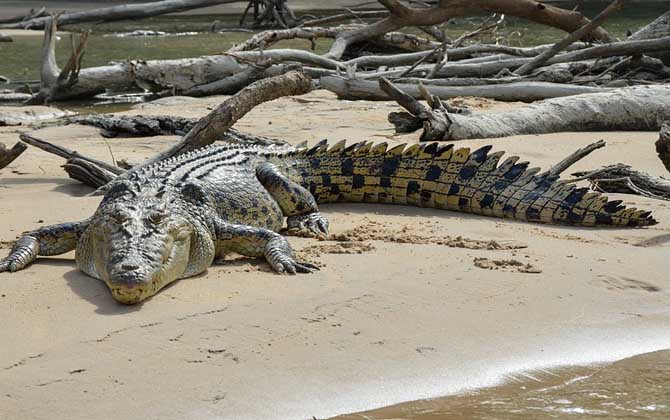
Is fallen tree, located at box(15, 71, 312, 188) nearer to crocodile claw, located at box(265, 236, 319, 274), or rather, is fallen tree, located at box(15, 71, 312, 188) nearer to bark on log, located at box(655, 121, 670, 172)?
crocodile claw, located at box(265, 236, 319, 274)

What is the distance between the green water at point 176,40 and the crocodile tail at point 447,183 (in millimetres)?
7922

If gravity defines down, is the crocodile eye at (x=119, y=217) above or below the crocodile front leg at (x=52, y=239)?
above

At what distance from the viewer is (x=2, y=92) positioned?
42.9ft

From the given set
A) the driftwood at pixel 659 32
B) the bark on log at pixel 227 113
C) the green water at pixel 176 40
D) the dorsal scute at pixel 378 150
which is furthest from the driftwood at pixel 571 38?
the dorsal scute at pixel 378 150

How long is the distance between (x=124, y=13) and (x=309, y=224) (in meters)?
19.5

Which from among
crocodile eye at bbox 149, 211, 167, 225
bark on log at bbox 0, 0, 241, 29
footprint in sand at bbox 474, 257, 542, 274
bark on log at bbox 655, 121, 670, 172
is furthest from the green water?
crocodile eye at bbox 149, 211, 167, 225

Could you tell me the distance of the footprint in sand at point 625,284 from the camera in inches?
191

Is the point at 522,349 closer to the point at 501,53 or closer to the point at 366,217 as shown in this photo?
the point at 366,217

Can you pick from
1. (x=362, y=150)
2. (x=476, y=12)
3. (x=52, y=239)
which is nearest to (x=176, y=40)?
Answer: (x=476, y=12)

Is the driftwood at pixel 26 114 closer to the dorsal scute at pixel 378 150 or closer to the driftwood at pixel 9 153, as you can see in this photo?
the driftwood at pixel 9 153

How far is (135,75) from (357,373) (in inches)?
389

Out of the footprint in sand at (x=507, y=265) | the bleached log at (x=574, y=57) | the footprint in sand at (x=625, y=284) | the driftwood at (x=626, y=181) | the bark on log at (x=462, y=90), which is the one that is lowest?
the footprint in sand at (x=507, y=265)

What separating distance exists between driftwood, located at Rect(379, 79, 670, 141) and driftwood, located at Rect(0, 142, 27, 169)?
3046 mm

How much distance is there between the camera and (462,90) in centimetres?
1089
